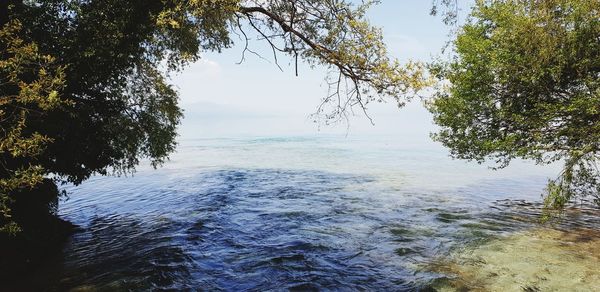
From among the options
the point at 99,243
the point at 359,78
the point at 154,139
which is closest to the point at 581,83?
the point at 359,78

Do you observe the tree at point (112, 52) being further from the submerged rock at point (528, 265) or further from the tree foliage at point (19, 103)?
the submerged rock at point (528, 265)

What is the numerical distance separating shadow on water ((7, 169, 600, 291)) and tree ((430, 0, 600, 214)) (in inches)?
196

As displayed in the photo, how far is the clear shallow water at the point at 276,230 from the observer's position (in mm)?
13062

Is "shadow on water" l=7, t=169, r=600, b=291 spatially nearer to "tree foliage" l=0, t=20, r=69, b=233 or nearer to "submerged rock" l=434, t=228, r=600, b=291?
"submerged rock" l=434, t=228, r=600, b=291

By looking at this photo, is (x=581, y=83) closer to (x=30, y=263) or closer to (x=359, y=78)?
(x=359, y=78)

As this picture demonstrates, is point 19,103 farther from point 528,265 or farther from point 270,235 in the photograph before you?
point 528,265

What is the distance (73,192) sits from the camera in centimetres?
3278

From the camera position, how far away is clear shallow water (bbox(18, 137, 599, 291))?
13.1m

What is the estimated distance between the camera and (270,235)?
18391 millimetres

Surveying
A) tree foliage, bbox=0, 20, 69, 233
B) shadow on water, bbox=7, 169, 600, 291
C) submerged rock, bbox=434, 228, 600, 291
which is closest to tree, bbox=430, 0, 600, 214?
submerged rock, bbox=434, 228, 600, 291

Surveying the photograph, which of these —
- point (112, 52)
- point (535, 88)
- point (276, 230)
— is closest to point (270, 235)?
point (276, 230)

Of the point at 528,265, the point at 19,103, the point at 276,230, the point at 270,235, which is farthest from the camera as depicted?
the point at 276,230

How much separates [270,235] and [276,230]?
3.39 feet

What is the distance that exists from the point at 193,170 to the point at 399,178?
98.4 feet
